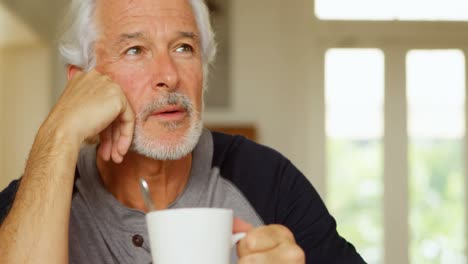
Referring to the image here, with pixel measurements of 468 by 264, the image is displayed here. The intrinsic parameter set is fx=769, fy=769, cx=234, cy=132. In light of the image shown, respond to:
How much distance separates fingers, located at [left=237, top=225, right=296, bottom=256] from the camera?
956mm

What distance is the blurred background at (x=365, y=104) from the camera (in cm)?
502

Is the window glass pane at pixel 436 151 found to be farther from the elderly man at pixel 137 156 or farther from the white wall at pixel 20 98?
the elderly man at pixel 137 156

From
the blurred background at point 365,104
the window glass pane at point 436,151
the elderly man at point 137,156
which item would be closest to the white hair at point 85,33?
the elderly man at point 137,156

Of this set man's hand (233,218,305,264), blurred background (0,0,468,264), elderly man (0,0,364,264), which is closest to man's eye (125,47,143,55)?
elderly man (0,0,364,264)

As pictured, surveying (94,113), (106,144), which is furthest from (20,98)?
(94,113)

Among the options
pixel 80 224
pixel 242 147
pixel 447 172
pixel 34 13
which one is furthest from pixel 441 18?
pixel 80 224

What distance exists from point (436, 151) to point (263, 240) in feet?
14.3

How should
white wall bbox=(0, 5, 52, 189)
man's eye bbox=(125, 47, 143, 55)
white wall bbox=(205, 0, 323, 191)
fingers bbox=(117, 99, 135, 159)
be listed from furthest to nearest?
white wall bbox=(205, 0, 323, 191), white wall bbox=(0, 5, 52, 189), man's eye bbox=(125, 47, 143, 55), fingers bbox=(117, 99, 135, 159)

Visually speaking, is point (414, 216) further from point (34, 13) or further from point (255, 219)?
point (255, 219)

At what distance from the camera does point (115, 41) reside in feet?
4.91

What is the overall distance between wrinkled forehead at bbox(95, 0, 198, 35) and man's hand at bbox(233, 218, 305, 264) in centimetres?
61

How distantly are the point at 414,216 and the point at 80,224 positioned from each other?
3948 millimetres

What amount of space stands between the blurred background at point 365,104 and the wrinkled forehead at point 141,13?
3418mm

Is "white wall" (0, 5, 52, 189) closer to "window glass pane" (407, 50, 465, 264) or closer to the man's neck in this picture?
"window glass pane" (407, 50, 465, 264)
